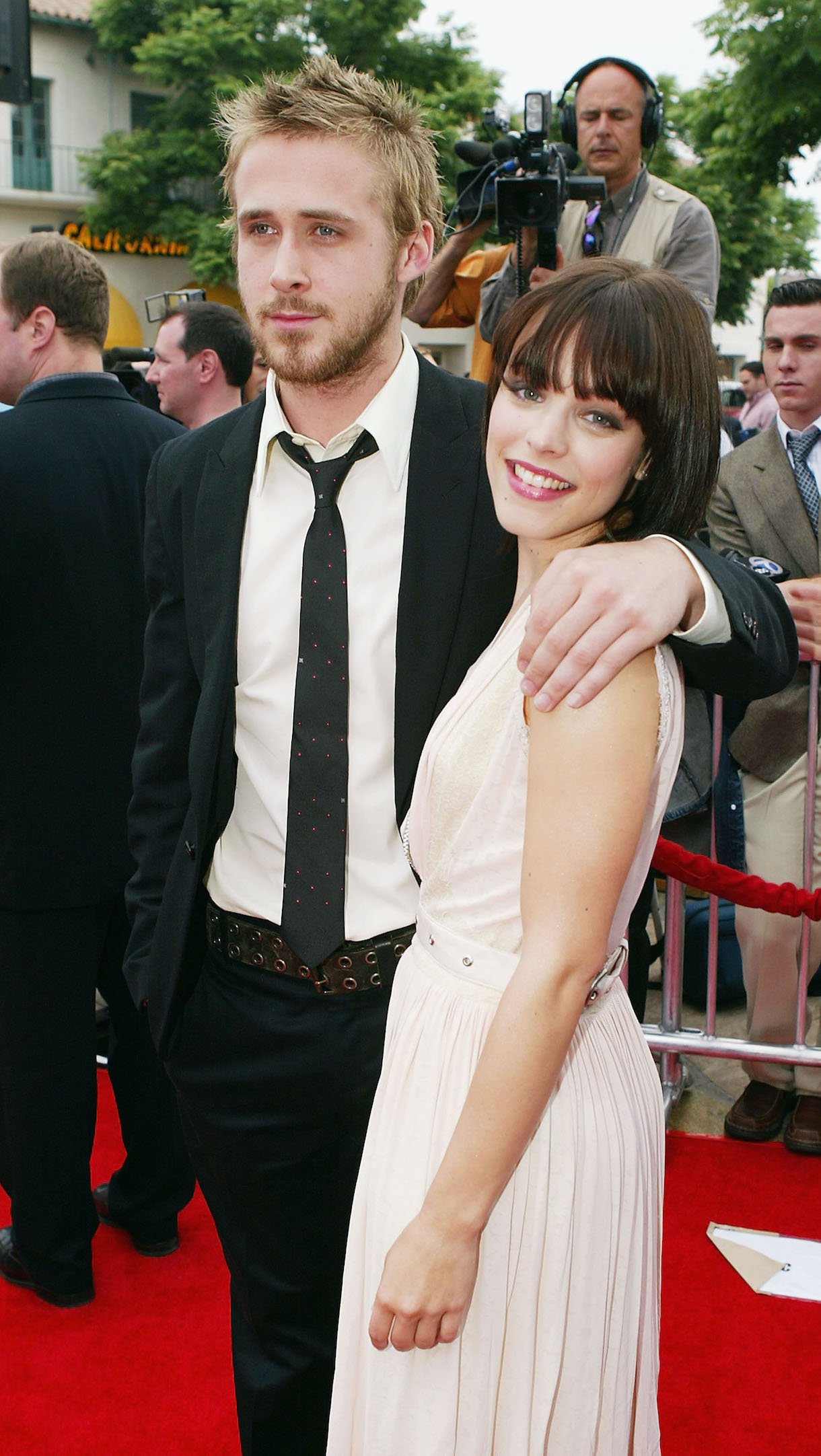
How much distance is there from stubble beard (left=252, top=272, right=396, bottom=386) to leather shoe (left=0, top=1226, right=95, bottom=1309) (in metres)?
2.16

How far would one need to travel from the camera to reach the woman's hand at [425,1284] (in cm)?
139

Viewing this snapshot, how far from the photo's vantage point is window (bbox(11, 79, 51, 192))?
1099 inches

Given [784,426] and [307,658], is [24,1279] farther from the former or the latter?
[784,426]

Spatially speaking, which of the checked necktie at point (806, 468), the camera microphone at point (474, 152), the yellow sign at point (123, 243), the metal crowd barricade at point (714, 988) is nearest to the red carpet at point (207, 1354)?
the metal crowd barricade at point (714, 988)

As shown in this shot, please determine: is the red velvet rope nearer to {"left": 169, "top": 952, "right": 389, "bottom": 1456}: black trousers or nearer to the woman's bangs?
{"left": 169, "top": 952, "right": 389, "bottom": 1456}: black trousers

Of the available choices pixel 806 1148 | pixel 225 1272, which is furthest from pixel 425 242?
pixel 806 1148

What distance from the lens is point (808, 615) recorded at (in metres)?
3.49

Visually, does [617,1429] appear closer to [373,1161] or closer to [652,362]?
[373,1161]

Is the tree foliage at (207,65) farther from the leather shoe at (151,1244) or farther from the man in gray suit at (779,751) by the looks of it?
the leather shoe at (151,1244)

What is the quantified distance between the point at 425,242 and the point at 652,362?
81 centimetres

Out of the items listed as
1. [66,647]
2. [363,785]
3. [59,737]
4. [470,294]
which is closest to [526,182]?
[470,294]

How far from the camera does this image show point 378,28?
27.6 meters

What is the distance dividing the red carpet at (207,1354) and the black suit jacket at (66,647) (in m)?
0.96

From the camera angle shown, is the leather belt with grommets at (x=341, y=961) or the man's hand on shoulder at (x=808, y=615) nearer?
the leather belt with grommets at (x=341, y=961)
